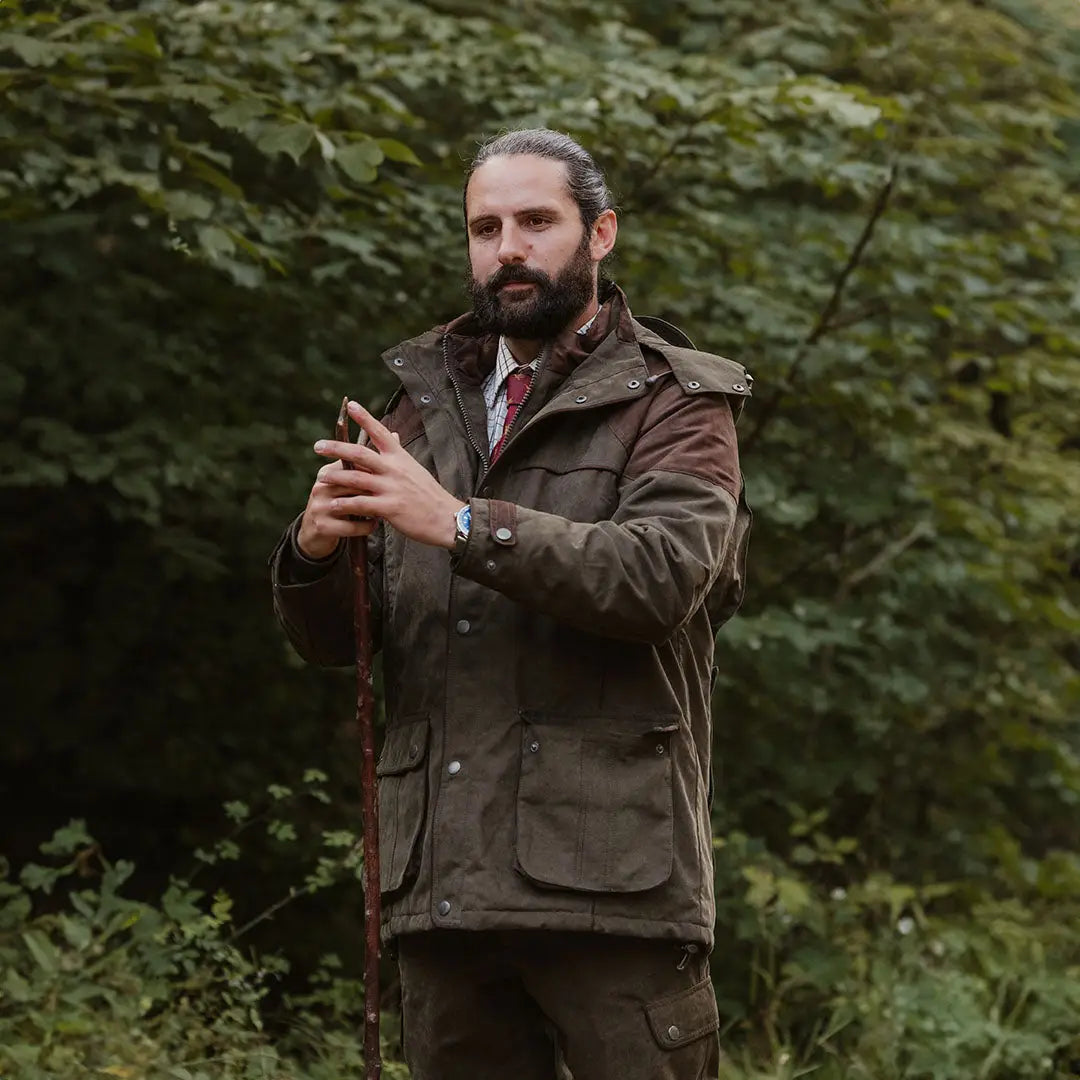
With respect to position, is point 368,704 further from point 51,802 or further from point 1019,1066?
point 51,802

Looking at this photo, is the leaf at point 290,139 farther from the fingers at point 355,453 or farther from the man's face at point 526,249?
the fingers at point 355,453

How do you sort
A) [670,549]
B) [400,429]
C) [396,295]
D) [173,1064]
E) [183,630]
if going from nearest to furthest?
1. [670,549]
2. [400,429]
3. [173,1064]
4. [396,295]
5. [183,630]

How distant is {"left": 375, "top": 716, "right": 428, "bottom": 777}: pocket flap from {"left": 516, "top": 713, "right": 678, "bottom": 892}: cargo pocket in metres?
0.18

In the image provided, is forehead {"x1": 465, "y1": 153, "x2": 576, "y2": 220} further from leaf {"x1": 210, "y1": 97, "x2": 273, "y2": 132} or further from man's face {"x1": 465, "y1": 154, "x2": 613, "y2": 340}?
leaf {"x1": 210, "y1": 97, "x2": 273, "y2": 132}

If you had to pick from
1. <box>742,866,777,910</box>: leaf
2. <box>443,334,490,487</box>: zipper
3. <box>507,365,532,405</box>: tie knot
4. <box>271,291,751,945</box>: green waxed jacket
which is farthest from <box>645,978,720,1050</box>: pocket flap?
<box>742,866,777,910</box>: leaf

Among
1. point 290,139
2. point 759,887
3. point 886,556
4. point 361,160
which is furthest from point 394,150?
point 886,556

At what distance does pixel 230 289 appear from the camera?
5.34 m

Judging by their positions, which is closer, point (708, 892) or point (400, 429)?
point (708, 892)

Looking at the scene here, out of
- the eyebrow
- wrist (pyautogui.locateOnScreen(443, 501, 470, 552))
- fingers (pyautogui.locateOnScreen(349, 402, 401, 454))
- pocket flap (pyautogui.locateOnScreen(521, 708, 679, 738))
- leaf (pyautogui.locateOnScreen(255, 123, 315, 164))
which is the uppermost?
the eyebrow

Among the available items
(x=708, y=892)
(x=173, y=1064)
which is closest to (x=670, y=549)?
(x=708, y=892)

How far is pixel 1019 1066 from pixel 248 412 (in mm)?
3081

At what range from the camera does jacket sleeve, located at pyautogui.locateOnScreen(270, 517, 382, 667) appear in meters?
2.54

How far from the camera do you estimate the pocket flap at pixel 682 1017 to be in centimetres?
237

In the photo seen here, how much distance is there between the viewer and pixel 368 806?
8.12ft
